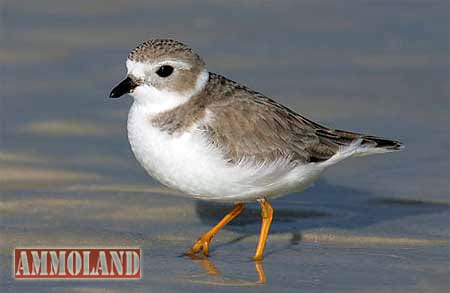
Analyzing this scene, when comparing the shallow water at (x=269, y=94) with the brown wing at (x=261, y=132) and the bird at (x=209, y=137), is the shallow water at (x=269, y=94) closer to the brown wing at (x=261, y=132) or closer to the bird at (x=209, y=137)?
the bird at (x=209, y=137)

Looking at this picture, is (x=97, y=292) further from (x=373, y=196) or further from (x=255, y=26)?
(x=255, y=26)

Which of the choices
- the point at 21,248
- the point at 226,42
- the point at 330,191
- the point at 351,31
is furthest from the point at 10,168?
the point at 351,31

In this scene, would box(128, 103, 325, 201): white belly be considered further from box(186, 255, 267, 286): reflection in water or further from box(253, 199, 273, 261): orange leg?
box(186, 255, 267, 286): reflection in water

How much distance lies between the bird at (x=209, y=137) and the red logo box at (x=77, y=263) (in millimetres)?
589

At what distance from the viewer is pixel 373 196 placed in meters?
9.60

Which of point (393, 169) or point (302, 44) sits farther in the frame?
point (302, 44)

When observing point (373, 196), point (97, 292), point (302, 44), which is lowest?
point (97, 292)

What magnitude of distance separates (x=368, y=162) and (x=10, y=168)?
308 centimetres

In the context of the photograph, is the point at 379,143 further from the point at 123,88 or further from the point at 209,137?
the point at 123,88

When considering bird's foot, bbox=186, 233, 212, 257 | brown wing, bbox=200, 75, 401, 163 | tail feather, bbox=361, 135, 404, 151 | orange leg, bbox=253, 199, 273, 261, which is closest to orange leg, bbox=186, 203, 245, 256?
bird's foot, bbox=186, 233, 212, 257

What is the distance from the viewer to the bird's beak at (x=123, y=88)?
7.95 metres

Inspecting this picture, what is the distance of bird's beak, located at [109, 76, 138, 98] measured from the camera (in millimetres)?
7949

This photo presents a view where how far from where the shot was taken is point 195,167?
25.8ft

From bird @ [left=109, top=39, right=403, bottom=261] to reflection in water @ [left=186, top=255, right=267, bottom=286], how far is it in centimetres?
13
